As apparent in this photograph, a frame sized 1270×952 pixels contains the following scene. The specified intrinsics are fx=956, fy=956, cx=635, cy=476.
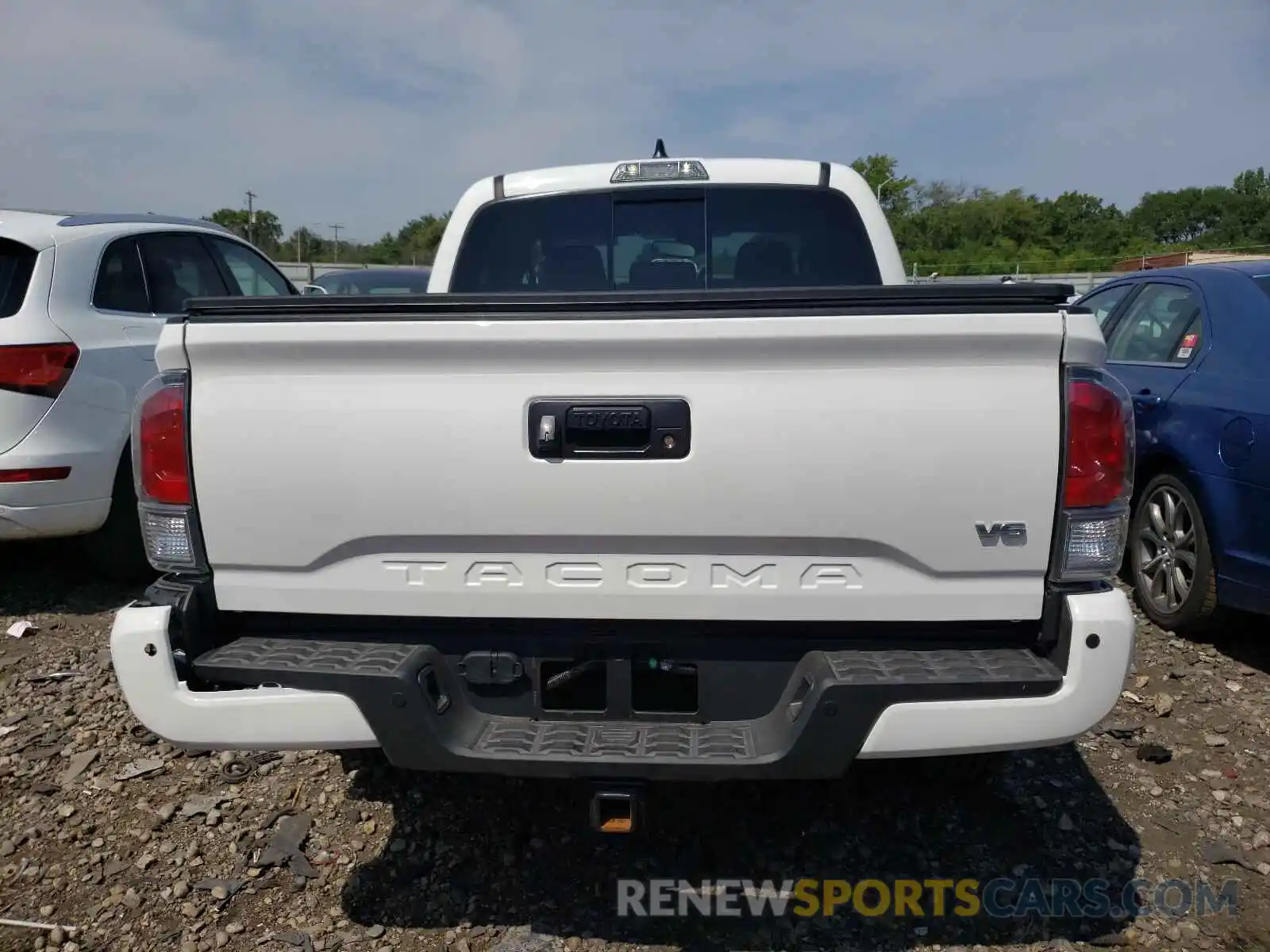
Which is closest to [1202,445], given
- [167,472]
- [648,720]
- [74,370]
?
[648,720]

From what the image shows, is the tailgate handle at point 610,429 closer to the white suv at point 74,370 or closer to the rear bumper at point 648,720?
the rear bumper at point 648,720

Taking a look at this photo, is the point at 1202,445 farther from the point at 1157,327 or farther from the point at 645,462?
the point at 645,462

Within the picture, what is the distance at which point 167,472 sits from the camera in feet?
7.14

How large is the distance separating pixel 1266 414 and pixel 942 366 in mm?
2458

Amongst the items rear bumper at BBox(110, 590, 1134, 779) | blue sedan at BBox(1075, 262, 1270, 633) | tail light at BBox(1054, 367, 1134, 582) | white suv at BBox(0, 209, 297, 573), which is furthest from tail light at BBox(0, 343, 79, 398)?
blue sedan at BBox(1075, 262, 1270, 633)

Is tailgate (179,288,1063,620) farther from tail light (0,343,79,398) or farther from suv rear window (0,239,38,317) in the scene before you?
suv rear window (0,239,38,317)

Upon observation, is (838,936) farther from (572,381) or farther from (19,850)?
(19,850)

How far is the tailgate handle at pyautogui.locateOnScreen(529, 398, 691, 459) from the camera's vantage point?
2061 mm

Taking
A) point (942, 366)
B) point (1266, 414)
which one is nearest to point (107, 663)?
point (942, 366)

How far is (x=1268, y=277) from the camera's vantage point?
4230 millimetres

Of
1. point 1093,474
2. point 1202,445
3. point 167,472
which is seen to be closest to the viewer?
point 1093,474

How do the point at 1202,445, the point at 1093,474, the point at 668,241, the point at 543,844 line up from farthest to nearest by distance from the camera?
the point at 1202,445 → the point at 668,241 → the point at 543,844 → the point at 1093,474

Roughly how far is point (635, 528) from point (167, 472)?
1073mm

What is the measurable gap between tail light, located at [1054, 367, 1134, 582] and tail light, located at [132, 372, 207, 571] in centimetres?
192
